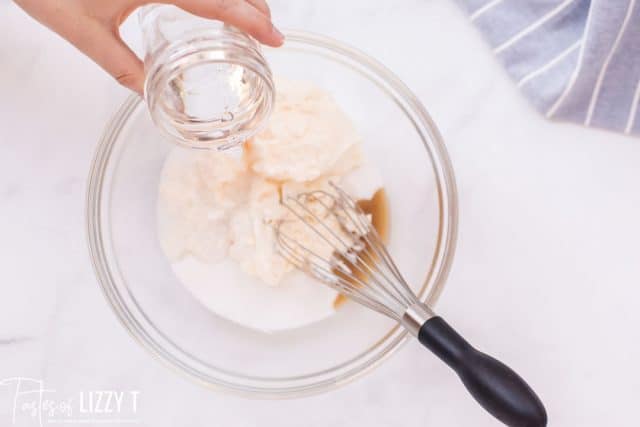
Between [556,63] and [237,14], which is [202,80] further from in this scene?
[556,63]

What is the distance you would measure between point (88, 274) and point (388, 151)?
1.38ft

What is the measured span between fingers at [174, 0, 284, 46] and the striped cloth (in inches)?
14.5

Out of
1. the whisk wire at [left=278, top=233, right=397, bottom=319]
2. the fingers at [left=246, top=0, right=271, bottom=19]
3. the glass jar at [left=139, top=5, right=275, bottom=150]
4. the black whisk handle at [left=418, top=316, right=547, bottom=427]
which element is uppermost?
the fingers at [left=246, top=0, right=271, bottom=19]

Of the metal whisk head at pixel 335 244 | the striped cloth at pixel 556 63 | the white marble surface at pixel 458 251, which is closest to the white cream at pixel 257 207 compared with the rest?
the metal whisk head at pixel 335 244

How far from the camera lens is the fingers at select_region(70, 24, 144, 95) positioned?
2.44 feet

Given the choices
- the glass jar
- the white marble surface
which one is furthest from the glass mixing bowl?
the glass jar

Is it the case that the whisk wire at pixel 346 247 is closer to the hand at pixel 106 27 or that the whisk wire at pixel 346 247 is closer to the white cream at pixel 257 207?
the white cream at pixel 257 207

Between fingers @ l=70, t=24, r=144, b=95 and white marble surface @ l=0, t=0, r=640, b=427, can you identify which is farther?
white marble surface @ l=0, t=0, r=640, b=427

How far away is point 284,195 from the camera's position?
88 centimetres

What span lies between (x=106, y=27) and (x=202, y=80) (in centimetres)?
12

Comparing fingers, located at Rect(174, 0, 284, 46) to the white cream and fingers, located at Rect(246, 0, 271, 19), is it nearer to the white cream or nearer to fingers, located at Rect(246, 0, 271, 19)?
fingers, located at Rect(246, 0, 271, 19)

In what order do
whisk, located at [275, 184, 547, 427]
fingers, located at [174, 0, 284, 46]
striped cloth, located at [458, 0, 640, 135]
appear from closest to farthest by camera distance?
fingers, located at [174, 0, 284, 46] → whisk, located at [275, 184, 547, 427] → striped cloth, located at [458, 0, 640, 135]

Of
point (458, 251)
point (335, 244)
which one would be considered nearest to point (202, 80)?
point (335, 244)

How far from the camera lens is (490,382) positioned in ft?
2.48
